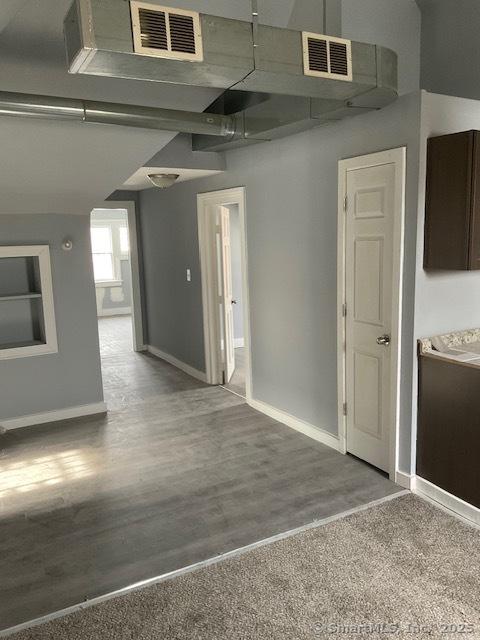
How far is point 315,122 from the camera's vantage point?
3408 millimetres

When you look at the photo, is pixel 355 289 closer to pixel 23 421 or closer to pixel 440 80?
pixel 440 80

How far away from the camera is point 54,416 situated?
460 cm

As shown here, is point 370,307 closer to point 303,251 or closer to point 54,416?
point 303,251

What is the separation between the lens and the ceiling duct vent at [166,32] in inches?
74.5

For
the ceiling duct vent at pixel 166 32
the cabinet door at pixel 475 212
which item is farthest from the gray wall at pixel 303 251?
the ceiling duct vent at pixel 166 32

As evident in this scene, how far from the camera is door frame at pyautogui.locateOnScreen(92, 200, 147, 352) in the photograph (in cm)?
686

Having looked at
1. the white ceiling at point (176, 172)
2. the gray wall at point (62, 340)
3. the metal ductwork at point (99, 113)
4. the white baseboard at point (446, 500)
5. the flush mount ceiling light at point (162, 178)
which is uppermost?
the metal ductwork at point (99, 113)

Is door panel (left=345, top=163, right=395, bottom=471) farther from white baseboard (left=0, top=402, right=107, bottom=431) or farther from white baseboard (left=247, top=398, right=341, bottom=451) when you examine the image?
white baseboard (left=0, top=402, right=107, bottom=431)

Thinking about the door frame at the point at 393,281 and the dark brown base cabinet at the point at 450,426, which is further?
the door frame at the point at 393,281

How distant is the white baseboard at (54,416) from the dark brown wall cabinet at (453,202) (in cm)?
328

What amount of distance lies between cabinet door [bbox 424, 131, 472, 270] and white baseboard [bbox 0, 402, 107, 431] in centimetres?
327

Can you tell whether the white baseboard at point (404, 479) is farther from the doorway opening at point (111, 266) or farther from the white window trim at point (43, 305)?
the doorway opening at point (111, 266)

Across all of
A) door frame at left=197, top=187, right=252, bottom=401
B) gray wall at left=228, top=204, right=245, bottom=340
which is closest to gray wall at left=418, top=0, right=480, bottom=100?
door frame at left=197, top=187, right=252, bottom=401

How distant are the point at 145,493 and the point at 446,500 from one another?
1.84 meters
